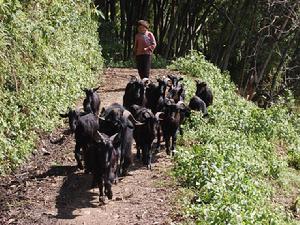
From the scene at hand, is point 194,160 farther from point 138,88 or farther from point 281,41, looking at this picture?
point 281,41

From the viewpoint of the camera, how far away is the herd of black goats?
6.67 meters

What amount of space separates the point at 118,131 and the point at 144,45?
4904 mm

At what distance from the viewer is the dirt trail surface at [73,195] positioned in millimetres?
6367

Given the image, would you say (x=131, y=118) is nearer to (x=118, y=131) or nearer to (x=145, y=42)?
(x=118, y=131)

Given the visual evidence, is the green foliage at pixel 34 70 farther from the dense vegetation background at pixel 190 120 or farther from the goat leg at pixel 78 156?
the goat leg at pixel 78 156

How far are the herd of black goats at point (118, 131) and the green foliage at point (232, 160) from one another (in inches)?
20.7

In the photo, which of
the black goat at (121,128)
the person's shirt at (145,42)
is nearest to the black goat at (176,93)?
the person's shirt at (145,42)

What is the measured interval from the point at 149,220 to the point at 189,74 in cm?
981

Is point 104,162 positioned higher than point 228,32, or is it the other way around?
point 228,32

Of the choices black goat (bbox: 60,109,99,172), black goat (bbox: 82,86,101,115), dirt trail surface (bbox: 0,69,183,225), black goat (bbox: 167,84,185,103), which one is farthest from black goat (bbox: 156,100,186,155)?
A: black goat (bbox: 82,86,101,115)

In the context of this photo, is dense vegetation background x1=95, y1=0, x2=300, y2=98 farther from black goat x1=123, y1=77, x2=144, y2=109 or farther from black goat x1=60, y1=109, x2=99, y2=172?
black goat x1=60, y1=109, x2=99, y2=172

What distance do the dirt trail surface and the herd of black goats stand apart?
187 millimetres

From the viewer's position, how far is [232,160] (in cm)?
794

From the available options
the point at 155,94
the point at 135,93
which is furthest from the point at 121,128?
the point at 155,94
